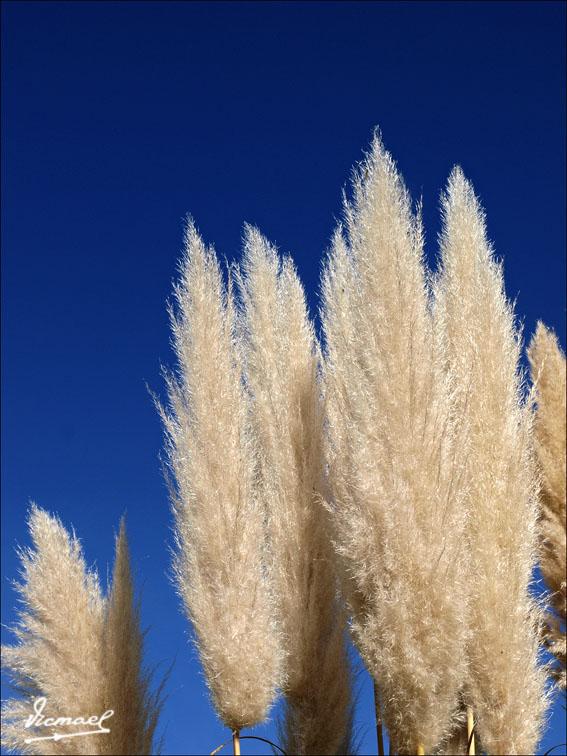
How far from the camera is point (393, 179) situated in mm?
3369

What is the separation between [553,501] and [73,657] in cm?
206

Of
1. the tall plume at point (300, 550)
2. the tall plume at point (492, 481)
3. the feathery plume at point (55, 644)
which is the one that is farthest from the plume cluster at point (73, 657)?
the tall plume at point (492, 481)

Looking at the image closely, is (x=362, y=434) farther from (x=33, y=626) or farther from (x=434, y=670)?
(x=33, y=626)

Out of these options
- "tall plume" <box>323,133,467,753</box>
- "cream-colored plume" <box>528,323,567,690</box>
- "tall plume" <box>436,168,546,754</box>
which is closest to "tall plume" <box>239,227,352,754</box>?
"tall plume" <box>323,133,467,753</box>

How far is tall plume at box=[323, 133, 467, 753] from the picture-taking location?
299 centimetres

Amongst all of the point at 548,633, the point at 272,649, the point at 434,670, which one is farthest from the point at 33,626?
the point at 548,633

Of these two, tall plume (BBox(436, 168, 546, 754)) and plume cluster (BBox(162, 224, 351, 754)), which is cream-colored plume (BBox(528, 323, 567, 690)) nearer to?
tall plume (BBox(436, 168, 546, 754))

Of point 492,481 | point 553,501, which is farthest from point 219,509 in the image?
point 553,501

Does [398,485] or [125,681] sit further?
[125,681]

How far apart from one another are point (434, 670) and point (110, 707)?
1.29m

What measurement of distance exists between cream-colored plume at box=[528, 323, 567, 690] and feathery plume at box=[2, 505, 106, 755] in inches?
73.5

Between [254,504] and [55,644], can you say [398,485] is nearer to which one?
[254,504]

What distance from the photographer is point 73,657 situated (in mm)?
3432

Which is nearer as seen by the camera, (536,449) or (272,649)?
(272,649)
